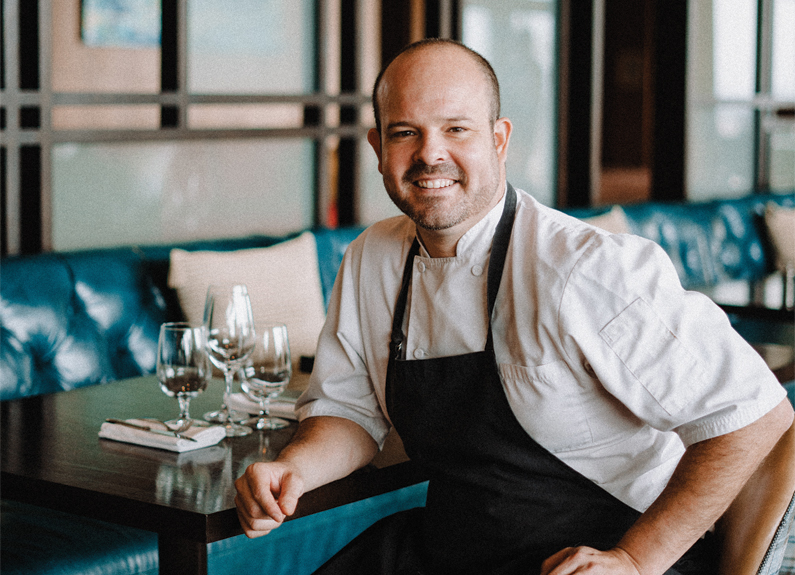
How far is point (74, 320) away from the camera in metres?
2.58

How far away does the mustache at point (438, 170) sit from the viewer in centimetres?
147

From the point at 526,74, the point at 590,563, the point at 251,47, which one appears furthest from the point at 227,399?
the point at 526,74

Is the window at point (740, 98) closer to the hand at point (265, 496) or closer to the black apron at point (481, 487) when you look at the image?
the black apron at point (481, 487)

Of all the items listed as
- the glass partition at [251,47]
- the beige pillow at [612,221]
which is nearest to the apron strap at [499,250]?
the glass partition at [251,47]

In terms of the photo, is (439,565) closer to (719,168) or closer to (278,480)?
(278,480)

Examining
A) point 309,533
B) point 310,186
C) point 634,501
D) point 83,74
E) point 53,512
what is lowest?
point 309,533

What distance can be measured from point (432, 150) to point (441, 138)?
0.10 ft

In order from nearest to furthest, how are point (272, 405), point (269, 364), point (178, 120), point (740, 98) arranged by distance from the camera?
point (269, 364)
point (272, 405)
point (178, 120)
point (740, 98)

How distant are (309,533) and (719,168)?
447 cm

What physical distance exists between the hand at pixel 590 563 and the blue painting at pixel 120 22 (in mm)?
2594

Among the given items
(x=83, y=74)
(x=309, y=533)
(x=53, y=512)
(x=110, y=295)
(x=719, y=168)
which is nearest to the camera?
(x=53, y=512)

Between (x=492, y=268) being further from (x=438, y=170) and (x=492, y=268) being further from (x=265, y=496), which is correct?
(x=265, y=496)

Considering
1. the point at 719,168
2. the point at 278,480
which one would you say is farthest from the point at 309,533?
the point at 719,168

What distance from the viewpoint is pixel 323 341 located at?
5.36 ft
